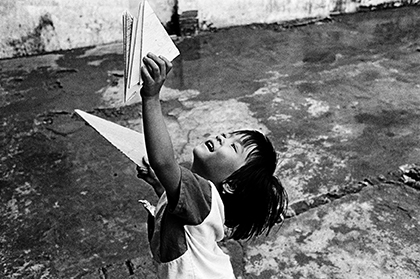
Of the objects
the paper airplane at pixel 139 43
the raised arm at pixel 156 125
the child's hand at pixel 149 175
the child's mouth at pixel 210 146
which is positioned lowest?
the child's hand at pixel 149 175

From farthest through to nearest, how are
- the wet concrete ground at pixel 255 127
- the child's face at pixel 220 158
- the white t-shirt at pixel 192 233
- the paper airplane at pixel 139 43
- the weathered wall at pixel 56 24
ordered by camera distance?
the weathered wall at pixel 56 24, the wet concrete ground at pixel 255 127, the child's face at pixel 220 158, the white t-shirt at pixel 192 233, the paper airplane at pixel 139 43

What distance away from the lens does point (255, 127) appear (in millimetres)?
3088

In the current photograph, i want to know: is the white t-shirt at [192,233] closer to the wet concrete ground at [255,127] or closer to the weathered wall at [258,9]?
the wet concrete ground at [255,127]

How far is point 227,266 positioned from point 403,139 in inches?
75.5

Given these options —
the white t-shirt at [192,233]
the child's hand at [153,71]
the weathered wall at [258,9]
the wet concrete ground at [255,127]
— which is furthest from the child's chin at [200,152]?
the weathered wall at [258,9]

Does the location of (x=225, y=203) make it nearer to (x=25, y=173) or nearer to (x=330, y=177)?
(x=330, y=177)

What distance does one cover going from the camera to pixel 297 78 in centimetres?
376

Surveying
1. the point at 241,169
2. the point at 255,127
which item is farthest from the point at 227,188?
the point at 255,127

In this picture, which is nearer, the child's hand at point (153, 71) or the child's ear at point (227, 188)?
the child's hand at point (153, 71)

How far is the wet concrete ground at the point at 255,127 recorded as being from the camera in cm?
216

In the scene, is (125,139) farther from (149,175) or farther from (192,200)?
(192,200)

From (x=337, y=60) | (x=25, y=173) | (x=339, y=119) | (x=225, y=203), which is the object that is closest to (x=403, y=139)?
(x=339, y=119)

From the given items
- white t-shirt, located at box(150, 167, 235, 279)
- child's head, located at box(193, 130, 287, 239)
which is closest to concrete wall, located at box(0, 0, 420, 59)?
child's head, located at box(193, 130, 287, 239)

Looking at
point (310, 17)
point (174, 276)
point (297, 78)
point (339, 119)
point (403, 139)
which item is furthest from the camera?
point (310, 17)
